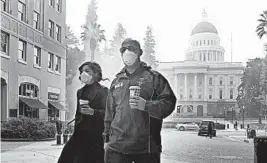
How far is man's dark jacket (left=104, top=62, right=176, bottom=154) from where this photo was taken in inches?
129

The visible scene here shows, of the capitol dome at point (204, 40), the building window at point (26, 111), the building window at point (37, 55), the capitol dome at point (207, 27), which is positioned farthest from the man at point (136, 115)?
the building window at point (26, 111)

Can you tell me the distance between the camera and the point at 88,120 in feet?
13.9

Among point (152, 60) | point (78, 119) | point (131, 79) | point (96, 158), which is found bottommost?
point (96, 158)

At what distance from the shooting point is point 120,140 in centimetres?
331

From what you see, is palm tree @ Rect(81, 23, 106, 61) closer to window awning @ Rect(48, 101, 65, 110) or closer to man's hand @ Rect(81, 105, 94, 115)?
man's hand @ Rect(81, 105, 94, 115)

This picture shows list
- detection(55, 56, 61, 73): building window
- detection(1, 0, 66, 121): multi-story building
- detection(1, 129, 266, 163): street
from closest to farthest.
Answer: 1. detection(1, 129, 266, 163): street
2. detection(55, 56, 61, 73): building window
3. detection(1, 0, 66, 121): multi-story building

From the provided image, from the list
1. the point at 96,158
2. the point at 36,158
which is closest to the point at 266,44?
the point at 36,158

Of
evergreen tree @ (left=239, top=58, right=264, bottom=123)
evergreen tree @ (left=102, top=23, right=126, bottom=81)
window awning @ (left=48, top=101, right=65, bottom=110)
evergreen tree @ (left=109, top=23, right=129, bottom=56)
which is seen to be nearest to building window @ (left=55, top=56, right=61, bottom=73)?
window awning @ (left=48, top=101, right=65, bottom=110)

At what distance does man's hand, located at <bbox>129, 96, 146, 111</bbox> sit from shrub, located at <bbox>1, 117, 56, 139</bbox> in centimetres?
1217

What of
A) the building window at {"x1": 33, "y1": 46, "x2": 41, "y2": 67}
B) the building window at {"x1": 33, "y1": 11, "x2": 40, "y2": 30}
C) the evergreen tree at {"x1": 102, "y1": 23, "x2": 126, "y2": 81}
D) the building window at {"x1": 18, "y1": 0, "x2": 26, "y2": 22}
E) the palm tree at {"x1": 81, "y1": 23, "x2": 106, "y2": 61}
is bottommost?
the evergreen tree at {"x1": 102, "y1": 23, "x2": 126, "y2": 81}

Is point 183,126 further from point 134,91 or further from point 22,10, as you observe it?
point 134,91

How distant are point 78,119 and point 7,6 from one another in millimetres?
11888

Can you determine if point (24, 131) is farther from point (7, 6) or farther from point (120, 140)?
point (120, 140)

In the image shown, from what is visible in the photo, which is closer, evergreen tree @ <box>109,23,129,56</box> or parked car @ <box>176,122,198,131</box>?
evergreen tree @ <box>109,23,129,56</box>
